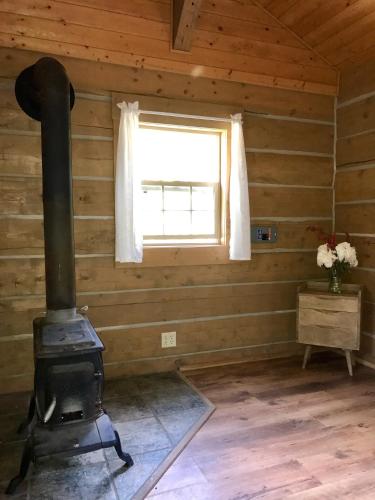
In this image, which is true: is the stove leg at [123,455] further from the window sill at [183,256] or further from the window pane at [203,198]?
the window pane at [203,198]

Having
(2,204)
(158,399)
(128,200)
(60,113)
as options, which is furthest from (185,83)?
(158,399)

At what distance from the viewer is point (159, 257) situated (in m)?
3.10

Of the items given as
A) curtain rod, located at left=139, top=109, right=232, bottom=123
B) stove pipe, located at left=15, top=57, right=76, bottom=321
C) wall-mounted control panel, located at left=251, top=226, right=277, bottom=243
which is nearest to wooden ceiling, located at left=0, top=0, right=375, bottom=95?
curtain rod, located at left=139, top=109, right=232, bottom=123

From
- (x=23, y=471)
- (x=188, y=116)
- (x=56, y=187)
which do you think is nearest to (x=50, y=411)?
(x=23, y=471)

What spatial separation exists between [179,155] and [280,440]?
220 cm

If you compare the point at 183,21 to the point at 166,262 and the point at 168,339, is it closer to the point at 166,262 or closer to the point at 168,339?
the point at 166,262

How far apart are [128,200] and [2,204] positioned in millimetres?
874

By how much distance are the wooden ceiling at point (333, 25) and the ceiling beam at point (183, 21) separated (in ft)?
2.46

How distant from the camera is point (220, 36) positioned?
315 centimetres

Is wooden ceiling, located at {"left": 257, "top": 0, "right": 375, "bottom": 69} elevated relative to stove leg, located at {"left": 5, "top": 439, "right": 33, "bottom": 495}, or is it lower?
elevated

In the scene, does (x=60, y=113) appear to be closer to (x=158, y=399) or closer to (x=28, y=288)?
(x=28, y=288)

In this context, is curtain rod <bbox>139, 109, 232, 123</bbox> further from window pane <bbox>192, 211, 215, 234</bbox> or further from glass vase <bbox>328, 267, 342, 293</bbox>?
glass vase <bbox>328, 267, 342, 293</bbox>

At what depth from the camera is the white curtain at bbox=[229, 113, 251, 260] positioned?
124 inches

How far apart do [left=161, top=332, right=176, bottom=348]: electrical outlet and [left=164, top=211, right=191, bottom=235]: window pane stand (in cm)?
84
